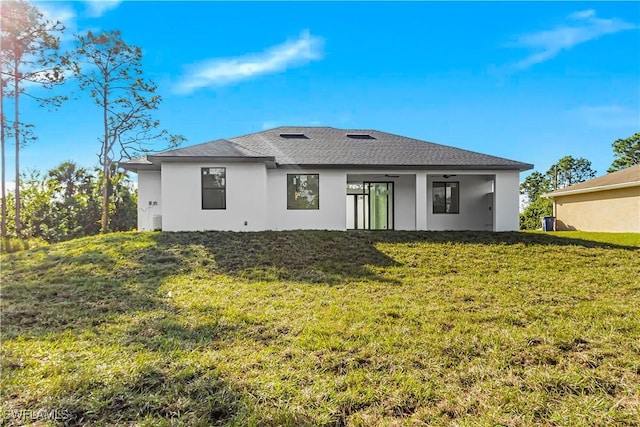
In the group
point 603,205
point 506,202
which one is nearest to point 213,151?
point 506,202

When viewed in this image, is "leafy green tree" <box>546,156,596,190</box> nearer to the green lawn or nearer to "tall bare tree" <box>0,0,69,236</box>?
the green lawn

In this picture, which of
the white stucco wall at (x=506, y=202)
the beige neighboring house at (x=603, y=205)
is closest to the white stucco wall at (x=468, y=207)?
the white stucco wall at (x=506, y=202)

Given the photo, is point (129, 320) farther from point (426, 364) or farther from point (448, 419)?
point (448, 419)

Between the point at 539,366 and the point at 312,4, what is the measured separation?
32.7ft

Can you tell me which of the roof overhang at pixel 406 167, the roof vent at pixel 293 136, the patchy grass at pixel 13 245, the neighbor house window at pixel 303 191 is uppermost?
the roof vent at pixel 293 136

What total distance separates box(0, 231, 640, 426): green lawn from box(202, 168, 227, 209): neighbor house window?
13.2ft

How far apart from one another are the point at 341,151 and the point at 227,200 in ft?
16.7

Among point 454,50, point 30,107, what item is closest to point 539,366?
point 454,50

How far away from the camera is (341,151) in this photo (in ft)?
49.3

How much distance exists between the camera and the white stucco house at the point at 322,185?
41.3 feet

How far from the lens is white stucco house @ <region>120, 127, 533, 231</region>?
496 inches

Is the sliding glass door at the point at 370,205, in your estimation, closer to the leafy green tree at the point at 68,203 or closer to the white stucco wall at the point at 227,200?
the white stucco wall at the point at 227,200

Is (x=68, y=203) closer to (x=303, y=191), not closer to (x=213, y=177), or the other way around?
(x=213, y=177)

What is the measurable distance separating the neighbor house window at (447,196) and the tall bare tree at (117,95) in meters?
16.7
